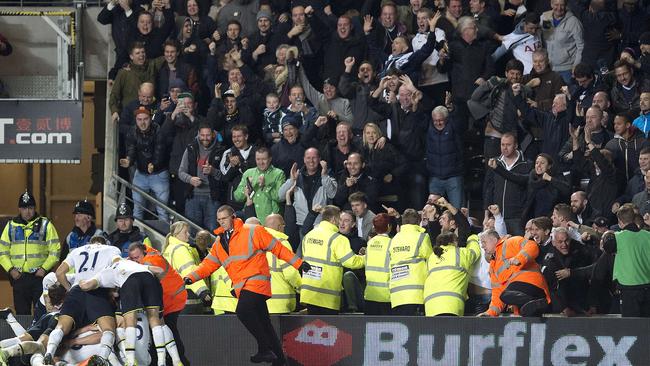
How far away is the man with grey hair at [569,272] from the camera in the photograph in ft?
53.7

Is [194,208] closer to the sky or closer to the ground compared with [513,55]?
closer to the ground

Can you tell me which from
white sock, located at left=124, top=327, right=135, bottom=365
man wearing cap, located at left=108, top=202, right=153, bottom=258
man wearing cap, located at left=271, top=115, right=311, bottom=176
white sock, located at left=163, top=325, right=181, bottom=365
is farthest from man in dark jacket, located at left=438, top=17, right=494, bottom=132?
white sock, located at left=124, top=327, right=135, bottom=365

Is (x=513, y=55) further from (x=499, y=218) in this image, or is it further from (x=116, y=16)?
(x=116, y=16)

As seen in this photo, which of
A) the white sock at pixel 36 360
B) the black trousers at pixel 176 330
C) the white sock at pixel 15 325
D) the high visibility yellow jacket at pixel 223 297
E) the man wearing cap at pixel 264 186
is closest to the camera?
the white sock at pixel 36 360

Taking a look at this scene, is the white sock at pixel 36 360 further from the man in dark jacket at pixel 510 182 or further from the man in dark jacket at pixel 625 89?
the man in dark jacket at pixel 625 89

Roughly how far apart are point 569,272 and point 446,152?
132 inches

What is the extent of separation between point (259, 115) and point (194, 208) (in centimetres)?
157

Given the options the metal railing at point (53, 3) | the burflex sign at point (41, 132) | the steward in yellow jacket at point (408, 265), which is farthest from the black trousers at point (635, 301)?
the metal railing at point (53, 3)

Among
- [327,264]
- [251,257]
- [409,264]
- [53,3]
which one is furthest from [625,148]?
[53,3]

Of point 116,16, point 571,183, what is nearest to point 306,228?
point 571,183

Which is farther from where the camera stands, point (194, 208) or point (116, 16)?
point (116, 16)

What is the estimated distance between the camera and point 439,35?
66.4 feet

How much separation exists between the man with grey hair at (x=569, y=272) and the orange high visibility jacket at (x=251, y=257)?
9.49ft

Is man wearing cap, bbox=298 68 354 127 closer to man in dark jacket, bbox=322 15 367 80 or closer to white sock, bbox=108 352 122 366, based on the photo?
man in dark jacket, bbox=322 15 367 80
